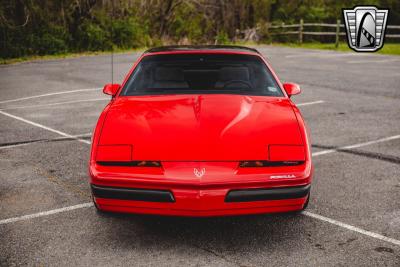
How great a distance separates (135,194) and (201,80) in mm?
2016

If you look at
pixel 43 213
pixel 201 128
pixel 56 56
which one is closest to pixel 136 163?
pixel 201 128

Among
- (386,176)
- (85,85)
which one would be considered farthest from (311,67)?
(386,176)

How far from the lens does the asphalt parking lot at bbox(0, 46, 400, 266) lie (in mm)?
3475

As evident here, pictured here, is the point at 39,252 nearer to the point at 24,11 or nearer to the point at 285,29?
the point at 24,11

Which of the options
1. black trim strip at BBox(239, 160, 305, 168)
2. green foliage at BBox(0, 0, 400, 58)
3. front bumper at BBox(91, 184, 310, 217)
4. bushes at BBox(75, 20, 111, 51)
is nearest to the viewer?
front bumper at BBox(91, 184, 310, 217)

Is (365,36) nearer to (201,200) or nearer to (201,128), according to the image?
(201,128)

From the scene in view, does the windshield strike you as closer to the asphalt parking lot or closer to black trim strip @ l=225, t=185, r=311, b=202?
the asphalt parking lot

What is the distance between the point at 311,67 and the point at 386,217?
13587 millimetres

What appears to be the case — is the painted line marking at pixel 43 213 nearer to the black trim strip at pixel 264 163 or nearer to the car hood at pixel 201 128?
the car hood at pixel 201 128

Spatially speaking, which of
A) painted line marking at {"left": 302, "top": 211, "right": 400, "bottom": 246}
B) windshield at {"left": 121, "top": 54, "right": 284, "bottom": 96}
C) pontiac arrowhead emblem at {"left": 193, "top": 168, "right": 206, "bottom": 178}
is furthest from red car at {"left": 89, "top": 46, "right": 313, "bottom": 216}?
painted line marking at {"left": 302, "top": 211, "right": 400, "bottom": 246}

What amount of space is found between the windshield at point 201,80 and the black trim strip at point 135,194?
1421 millimetres

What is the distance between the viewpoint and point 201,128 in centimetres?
374

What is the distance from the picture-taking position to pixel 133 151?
3576 millimetres

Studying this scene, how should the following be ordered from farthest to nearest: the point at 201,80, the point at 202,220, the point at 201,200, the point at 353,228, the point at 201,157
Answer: the point at 201,80
the point at 202,220
the point at 353,228
the point at 201,157
the point at 201,200
